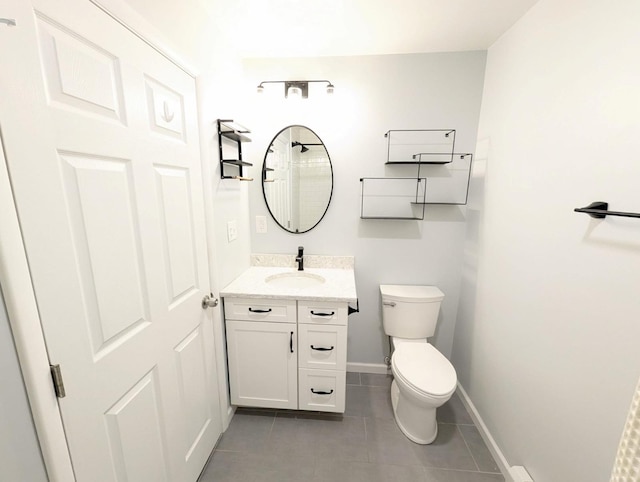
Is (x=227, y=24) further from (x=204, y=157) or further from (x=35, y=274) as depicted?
(x=35, y=274)

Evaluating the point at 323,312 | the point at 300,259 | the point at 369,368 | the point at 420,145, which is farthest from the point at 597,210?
the point at 369,368

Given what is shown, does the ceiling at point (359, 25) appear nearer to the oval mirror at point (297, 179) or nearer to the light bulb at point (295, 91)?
the light bulb at point (295, 91)

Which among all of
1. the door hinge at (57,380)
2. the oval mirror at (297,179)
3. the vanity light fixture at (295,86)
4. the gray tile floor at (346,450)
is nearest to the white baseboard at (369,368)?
Answer: the gray tile floor at (346,450)

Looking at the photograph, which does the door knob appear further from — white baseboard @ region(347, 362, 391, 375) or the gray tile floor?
white baseboard @ region(347, 362, 391, 375)

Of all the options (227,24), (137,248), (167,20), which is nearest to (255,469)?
(137,248)

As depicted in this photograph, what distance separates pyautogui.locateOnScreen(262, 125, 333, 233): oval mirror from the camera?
187 cm

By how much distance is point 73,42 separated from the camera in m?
0.67

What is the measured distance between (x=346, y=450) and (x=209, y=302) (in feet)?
3.80

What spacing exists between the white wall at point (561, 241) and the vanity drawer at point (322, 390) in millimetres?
901

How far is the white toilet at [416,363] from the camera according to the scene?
1432 millimetres

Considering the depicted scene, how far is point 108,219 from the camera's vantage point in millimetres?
775

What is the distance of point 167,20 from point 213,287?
118cm

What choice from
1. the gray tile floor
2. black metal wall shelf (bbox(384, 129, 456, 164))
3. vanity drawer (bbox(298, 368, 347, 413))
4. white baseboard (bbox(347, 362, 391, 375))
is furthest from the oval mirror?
the gray tile floor

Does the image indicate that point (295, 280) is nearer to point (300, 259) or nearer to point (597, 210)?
point (300, 259)
